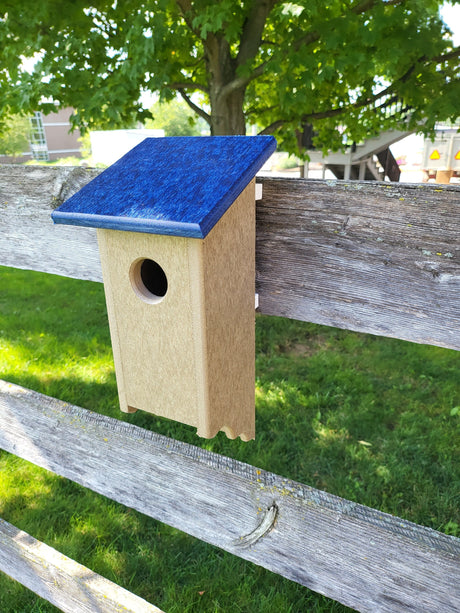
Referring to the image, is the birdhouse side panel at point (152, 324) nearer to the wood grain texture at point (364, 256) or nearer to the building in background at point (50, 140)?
the wood grain texture at point (364, 256)

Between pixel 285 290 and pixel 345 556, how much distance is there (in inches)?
24.1

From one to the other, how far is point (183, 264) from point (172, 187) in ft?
0.52

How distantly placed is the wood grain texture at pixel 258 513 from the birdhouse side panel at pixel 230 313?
15 centimetres

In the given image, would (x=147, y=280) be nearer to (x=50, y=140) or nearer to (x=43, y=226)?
(x=43, y=226)

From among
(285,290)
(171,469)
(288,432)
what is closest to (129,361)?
(171,469)

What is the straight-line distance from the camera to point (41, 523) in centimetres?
254

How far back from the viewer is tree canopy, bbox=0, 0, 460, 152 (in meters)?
3.42

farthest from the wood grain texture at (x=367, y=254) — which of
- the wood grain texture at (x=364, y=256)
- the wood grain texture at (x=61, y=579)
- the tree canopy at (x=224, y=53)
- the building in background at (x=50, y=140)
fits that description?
the building in background at (x=50, y=140)

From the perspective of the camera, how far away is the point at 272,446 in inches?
119

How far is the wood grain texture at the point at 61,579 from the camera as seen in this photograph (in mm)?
1443

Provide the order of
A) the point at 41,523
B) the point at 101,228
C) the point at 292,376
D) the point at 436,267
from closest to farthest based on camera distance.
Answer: the point at 436,267 → the point at 101,228 → the point at 41,523 → the point at 292,376

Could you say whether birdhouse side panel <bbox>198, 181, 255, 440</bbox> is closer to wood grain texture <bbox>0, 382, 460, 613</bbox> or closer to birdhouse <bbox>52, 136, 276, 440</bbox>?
birdhouse <bbox>52, 136, 276, 440</bbox>

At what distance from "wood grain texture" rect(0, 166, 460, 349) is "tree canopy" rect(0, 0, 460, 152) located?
267 centimetres

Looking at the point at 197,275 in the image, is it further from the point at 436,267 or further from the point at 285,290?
the point at 436,267
